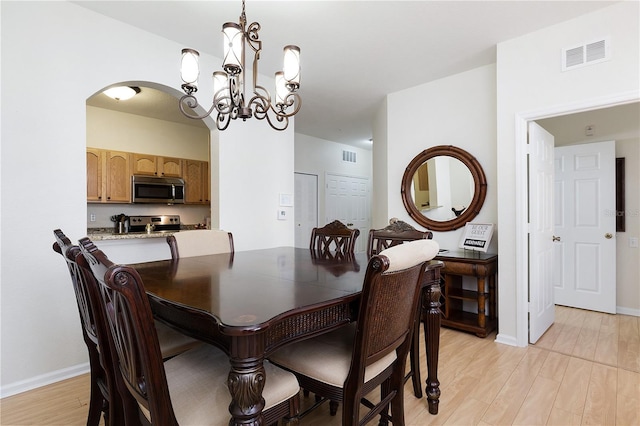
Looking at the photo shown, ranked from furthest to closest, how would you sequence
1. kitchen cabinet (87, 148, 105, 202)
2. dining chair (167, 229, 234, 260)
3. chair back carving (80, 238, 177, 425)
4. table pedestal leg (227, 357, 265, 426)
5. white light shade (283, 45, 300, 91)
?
kitchen cabinet (87, 148, 105, 202)
dining chair (167, 229, 234, 260)
white light shade (283, 45, 300, 91)
table pedestal leg (227, 357, 265, 426)
chair back carving (80, 238, 177, 425)

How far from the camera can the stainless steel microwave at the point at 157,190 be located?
466 centimetres

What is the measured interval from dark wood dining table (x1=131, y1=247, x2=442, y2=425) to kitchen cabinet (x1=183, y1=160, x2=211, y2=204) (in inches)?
139

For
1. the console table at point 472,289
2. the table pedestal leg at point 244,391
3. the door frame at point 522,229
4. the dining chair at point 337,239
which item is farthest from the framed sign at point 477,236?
the table pedestal leg at point 244,391

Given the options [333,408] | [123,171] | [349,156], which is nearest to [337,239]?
[333,408]

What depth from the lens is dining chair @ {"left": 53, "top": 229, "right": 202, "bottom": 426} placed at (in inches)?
48.1

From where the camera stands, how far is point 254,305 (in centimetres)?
111

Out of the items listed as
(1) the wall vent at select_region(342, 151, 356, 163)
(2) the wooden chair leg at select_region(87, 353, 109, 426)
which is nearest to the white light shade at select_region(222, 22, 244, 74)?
(2) the wooden chair leg at select_region(87, 353, 109, 426)

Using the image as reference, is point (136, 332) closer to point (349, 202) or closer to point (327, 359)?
point (327, 359)

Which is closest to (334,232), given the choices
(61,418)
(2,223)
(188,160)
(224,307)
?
(224,307)

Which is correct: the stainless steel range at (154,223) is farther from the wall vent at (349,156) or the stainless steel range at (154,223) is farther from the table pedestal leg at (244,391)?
the table pedestal leg at (244,391)

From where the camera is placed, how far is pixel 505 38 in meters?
2.82

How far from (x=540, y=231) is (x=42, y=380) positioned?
163 inches

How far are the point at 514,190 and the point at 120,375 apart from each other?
3.09 metres

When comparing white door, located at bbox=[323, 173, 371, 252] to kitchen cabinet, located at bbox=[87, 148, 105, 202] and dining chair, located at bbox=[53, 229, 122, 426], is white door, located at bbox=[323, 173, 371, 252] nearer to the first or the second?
kitchen cabinet, located at bbox=[87, 148, 105, 202]
